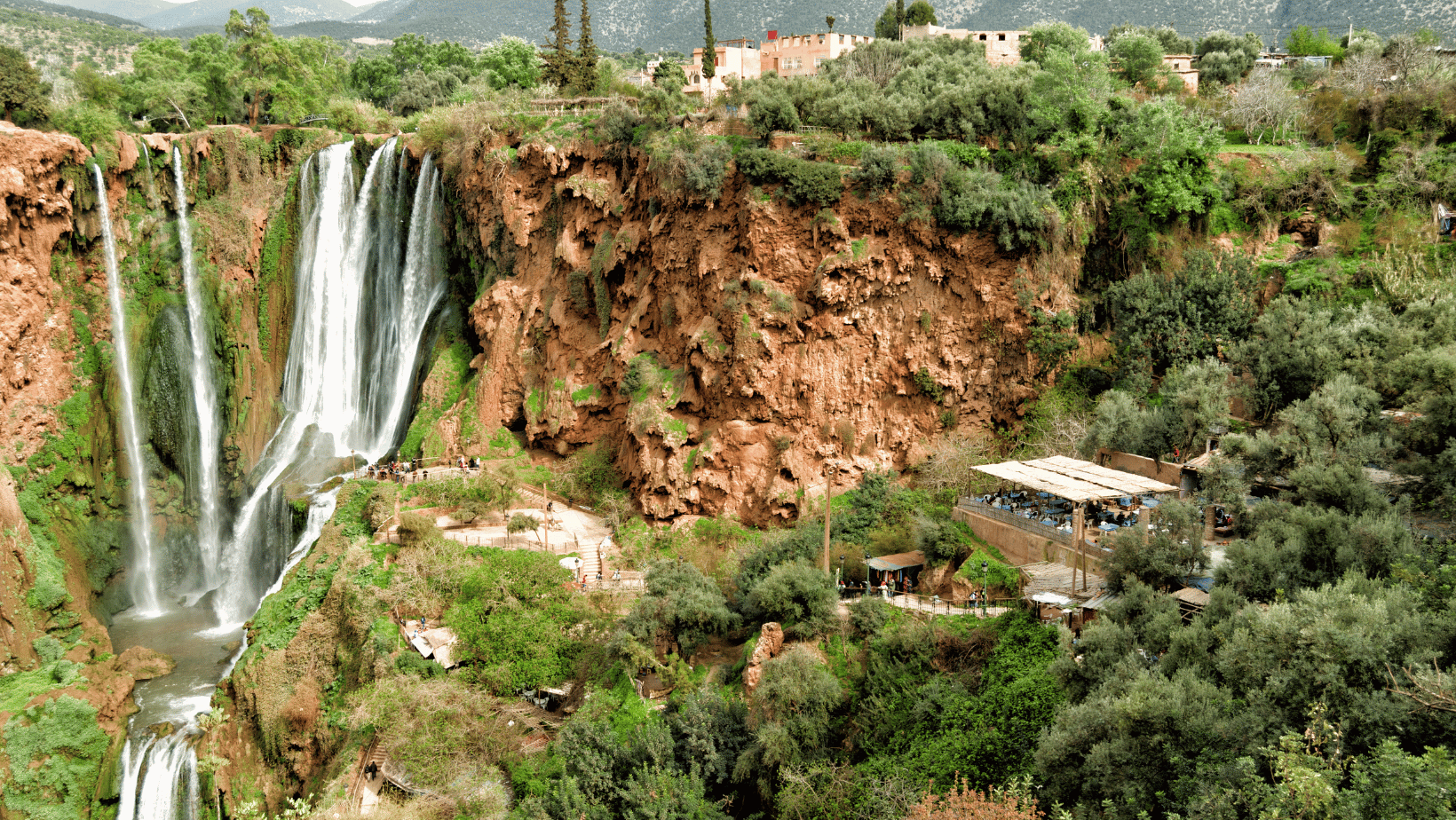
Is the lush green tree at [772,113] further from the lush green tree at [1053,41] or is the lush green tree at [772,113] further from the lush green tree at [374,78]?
the lush green tree at [374,78]

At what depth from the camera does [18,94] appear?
38.6 m

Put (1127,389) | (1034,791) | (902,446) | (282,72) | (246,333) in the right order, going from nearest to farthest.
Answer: (1034,791) < (1127,389) < (902,446) < (246,333) < (282,72)

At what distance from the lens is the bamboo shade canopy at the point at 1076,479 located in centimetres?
2156

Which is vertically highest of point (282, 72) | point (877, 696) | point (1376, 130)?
point (282, 72)

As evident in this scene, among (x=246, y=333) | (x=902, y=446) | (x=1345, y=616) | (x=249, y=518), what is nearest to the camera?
(x=1345, y=616)

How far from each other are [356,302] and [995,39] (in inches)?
1297

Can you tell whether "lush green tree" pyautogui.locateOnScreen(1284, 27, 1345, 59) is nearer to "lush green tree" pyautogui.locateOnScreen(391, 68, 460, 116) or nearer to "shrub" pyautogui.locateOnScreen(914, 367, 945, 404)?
"shrub" pyautogui.locateOnScreen(914, 367, 945, 404)

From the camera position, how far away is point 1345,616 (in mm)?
14172

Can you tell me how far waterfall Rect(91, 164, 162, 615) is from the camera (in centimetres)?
3466

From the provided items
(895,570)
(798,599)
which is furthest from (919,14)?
(798,599)

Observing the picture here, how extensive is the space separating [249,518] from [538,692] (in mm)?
16661

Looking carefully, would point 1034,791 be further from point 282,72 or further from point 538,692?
point 282,72

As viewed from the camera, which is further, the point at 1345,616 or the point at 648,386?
the point at 648,386

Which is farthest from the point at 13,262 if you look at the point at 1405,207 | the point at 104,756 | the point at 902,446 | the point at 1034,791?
the point at 1405,207
